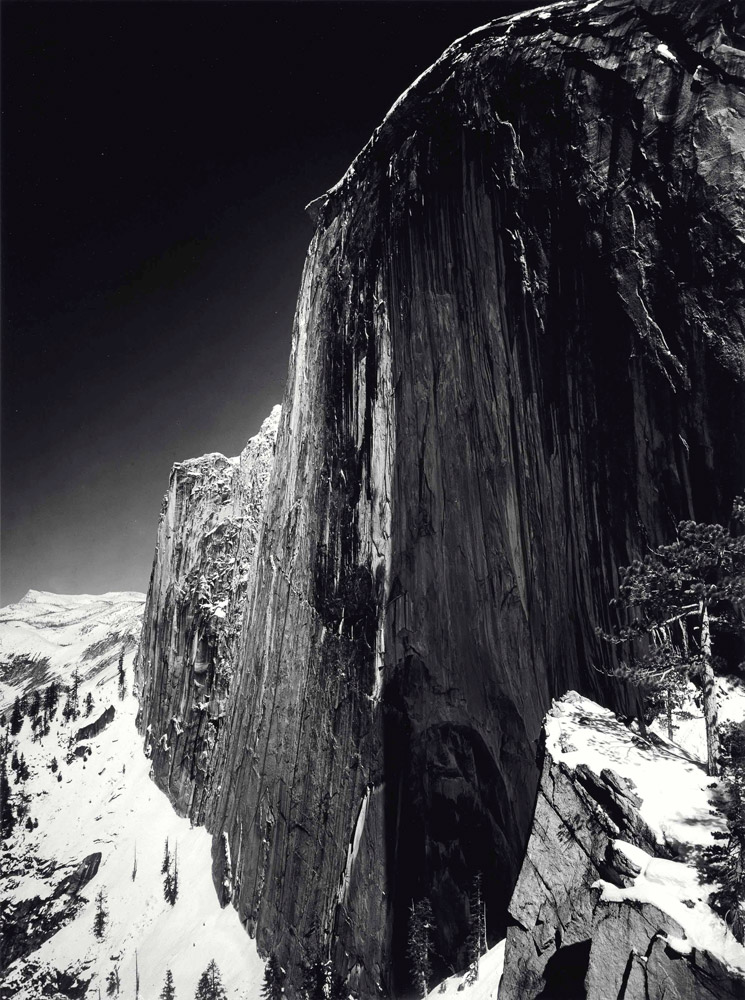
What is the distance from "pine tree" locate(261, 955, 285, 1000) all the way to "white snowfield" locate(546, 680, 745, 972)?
77.9 ft

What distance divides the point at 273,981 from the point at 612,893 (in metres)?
26.8

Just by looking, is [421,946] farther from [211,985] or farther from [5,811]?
[5,811]

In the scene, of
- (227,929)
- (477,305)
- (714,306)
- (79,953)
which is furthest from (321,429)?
(79,953)

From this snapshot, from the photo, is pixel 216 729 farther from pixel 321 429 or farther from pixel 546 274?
pixel 546 274

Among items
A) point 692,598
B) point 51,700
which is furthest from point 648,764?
point 51,700

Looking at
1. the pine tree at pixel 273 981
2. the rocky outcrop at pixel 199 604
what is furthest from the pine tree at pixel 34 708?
the pine tree at pixel 273 981

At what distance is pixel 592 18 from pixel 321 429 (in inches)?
710

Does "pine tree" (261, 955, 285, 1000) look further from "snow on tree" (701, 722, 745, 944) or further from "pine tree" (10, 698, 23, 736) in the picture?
"pine tree" (10, 698, 23, 736)

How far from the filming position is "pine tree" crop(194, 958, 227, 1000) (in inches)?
1158

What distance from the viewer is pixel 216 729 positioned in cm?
5175

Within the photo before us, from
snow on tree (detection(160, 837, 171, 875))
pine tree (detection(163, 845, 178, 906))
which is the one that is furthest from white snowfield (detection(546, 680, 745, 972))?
snow on tree (detection(160, 837, 171, 875))

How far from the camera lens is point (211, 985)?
3019 centimetres

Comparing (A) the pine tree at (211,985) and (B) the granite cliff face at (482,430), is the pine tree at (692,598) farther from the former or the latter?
(A) the pine tree at (211,985)

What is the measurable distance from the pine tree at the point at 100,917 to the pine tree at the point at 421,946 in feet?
139
